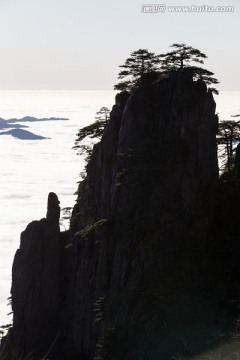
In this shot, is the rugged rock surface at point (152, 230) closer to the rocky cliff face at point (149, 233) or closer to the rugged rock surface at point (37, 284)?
the rocky cliff face at point (149, 233)

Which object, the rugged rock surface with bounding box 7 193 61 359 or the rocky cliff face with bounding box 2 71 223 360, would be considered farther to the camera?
the rugged rock surface with bounding box 7 193 61 359

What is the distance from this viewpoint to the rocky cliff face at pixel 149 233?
2633 cm

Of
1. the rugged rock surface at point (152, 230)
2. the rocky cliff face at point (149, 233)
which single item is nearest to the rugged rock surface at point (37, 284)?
the rocky cliff face at point (149, 233)

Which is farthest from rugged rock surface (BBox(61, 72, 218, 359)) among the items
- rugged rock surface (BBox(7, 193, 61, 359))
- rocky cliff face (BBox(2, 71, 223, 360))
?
rugged rock surface (BBox(7, 193, 61, 359))

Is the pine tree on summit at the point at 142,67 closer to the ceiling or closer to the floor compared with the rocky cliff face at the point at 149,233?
closer to the ceiling

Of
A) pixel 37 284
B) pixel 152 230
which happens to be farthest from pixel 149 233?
pixel 37 284

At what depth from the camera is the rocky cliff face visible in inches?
1037

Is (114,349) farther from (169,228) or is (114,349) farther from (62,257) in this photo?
(62,257)

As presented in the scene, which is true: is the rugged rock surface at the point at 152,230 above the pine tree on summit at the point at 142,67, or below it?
below

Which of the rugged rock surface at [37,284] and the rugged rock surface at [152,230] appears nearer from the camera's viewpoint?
the rugged rock surface at [152,230]

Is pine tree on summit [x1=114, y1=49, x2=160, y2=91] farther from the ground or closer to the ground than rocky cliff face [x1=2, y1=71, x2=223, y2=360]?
farther from the ground

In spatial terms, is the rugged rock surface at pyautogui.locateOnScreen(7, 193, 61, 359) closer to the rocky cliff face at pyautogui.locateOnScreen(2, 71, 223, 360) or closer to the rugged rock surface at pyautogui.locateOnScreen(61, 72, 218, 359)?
the rocky cliff face at pyautogui.locateOnScreen(2, 71, 223, 360)

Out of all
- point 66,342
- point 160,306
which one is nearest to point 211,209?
point 160,306

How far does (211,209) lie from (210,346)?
10939 mm
